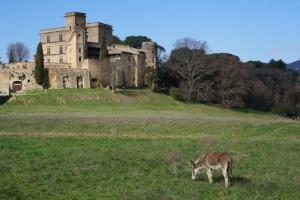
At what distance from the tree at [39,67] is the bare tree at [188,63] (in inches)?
955

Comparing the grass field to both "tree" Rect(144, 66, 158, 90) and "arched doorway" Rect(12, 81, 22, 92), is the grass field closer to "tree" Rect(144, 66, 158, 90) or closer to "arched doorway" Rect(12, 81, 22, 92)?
"tree" Rect(144, 66, 158, 90)

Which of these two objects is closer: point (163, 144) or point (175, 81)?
point (163, 144)

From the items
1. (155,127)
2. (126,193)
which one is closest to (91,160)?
(126,193)

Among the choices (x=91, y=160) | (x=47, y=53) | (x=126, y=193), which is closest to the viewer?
(x=126, y=193)

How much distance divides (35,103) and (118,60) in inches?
912

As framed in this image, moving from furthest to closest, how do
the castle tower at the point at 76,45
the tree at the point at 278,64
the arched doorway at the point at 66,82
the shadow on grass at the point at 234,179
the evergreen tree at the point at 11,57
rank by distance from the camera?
the tree at the point at 278,64, the evergreen tree at the point at 11,57, the castle tower at the point at 76,45, the arched doorway at the point at 66,82, the shadow on grass at the point at 234,179

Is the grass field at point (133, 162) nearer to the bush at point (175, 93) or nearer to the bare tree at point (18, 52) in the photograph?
the bush at point (175, 93)

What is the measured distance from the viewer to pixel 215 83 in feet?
295

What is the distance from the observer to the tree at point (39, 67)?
3408 inches

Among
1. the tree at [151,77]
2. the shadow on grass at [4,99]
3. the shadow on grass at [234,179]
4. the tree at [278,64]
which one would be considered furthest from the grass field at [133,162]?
the tree at [278,64]

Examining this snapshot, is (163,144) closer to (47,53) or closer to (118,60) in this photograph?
(118,60)

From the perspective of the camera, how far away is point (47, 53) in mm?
107062

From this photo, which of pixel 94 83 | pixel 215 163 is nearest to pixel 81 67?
pixel 94 83

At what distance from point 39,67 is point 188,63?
2726 centimetres
